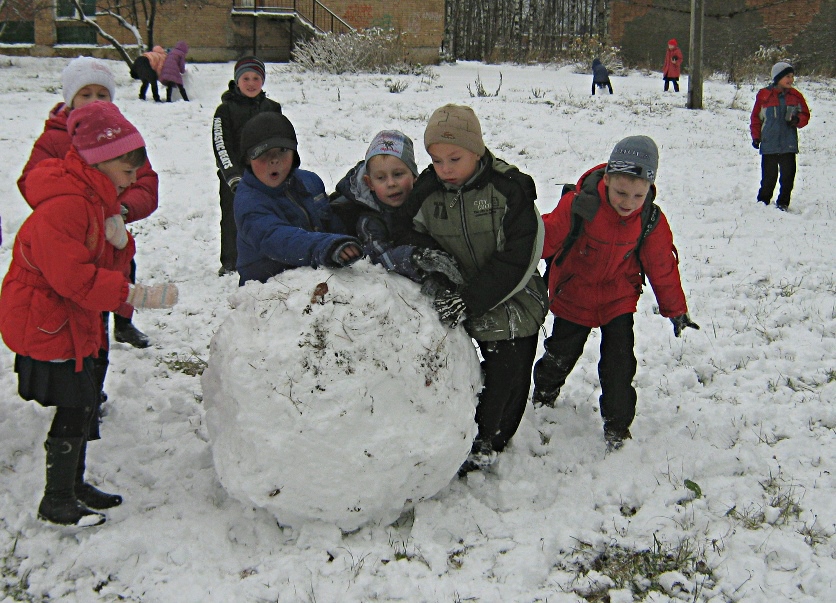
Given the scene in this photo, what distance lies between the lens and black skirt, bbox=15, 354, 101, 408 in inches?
109

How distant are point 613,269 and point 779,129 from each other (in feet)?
20.3

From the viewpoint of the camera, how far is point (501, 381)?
10.5ft

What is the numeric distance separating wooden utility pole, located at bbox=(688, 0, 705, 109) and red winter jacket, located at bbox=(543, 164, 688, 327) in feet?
40.2

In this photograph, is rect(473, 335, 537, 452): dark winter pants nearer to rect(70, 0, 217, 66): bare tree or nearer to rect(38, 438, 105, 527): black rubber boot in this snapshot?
rect(38, 438, 105, 527): black rubber boot

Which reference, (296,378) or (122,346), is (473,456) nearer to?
(296,378)

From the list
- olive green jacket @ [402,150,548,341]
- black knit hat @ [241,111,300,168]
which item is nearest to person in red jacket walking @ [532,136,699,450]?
olive green jacket @ [402,150,548,341]

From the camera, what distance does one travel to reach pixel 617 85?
19.0m

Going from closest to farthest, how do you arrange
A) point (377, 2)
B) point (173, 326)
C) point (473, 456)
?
1. point (473, 456)
2. point (173, 326)
3. point (377, 2)

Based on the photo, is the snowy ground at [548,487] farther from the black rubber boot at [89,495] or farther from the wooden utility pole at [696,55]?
the wooden utility pole at [696,55]

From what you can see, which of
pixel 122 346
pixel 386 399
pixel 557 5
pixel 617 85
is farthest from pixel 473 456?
pixel 557 5

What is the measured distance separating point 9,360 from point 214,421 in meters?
2.14

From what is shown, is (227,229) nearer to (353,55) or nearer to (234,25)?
(353,55)

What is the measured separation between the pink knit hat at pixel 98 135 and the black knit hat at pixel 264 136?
481 mm

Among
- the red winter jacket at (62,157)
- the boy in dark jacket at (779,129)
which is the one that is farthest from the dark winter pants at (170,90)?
the red winter jacket at (62,157)
